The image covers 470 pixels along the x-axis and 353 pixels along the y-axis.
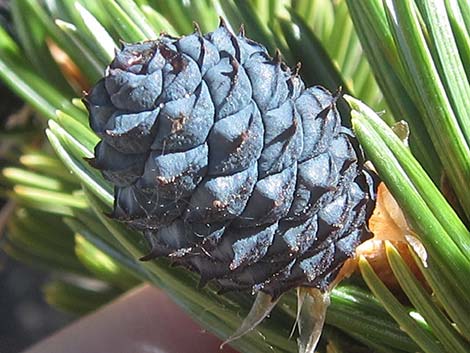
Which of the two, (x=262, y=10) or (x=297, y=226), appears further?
(x=262, y=10)

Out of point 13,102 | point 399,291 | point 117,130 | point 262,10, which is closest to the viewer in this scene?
point 117,130

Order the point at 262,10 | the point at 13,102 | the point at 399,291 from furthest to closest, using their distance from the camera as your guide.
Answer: the point at 13,102 < the point at 262,10 < the point at 399,291

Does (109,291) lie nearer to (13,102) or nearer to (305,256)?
(13,102)

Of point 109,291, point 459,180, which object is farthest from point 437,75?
point 109,291
